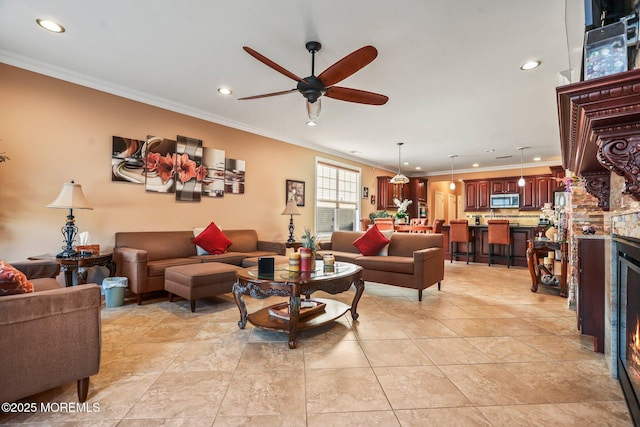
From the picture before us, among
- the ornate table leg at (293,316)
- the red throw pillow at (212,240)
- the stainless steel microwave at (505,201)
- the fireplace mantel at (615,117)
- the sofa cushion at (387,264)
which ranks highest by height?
the stainless steel microwave at (505,201)

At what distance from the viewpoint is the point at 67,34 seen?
2.65m

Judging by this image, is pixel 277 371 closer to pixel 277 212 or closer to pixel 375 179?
pixel 277 212

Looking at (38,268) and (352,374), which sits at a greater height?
(38,268)

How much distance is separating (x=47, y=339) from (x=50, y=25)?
8.62ft

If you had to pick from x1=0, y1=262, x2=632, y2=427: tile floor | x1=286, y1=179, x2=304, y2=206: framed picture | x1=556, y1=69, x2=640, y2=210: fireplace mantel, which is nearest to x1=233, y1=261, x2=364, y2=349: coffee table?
x1=0, y1=262, x2=632, y2=427: tile floor

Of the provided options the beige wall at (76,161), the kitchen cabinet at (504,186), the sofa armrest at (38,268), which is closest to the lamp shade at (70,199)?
the beige wall at (76,161)

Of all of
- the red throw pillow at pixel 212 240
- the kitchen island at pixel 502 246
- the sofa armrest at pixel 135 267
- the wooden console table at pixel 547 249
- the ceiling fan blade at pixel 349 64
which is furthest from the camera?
the kitchen island at pixel 502 246

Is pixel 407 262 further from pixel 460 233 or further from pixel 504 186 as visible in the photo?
pixel 504 186

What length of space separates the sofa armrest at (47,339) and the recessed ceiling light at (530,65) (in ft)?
13.4

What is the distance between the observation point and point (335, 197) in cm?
729

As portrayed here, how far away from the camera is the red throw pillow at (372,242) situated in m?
4.50

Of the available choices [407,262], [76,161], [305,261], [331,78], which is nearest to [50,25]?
[76,161]

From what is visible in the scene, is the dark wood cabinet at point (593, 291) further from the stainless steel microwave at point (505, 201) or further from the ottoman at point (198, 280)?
the stainless steel microwave at point (505, 201)

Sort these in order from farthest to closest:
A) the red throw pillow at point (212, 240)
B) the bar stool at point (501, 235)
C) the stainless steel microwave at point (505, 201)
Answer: the stainless steel microwave at point (505, 201) → the bar stool at point (501, 235) → the red throw pillow at point (212, 240)
